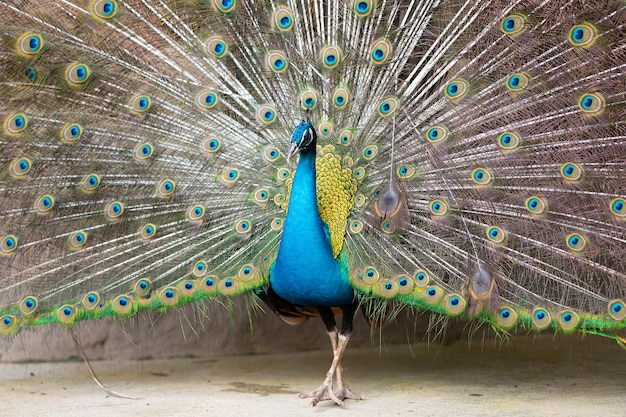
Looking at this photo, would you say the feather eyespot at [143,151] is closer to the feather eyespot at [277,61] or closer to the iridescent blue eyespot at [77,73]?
the iridescent blue eyespot at [77,73]

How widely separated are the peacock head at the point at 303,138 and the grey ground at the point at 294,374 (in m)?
1.21

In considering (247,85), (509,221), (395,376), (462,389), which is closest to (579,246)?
(509,221)

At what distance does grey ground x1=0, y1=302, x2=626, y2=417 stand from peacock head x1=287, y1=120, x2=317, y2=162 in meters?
1.21

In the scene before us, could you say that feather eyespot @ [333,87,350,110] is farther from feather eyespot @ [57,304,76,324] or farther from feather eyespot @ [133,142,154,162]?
feather eyespot @ [57,304,76,324]

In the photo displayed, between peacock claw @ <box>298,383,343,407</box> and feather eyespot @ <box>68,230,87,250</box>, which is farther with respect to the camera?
feather eyespot @ <box>68,230,87,250</box>

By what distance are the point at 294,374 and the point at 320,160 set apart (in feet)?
4.54

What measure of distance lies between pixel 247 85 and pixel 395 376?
181cm

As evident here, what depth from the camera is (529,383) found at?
480 centimetres

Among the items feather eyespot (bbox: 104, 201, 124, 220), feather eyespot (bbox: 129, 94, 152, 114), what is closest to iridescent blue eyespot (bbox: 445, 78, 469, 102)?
feather eyespot (bbox: 129, 94, 152, 114)

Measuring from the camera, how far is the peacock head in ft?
12.6

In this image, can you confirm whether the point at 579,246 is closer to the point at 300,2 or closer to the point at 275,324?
the point at 300,2

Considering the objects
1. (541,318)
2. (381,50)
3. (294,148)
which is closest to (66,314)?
(294,148)

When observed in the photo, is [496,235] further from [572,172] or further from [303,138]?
[303,138]

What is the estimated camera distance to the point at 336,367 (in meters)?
4.33
